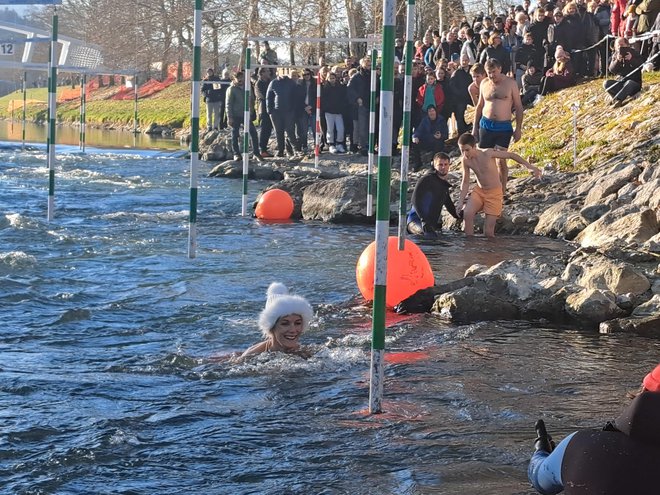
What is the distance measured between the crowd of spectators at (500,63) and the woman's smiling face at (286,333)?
12424 mm

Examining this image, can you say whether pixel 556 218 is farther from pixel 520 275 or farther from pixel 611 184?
pixel 520 275

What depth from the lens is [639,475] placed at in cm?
392

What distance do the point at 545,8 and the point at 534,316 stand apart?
14760 mm

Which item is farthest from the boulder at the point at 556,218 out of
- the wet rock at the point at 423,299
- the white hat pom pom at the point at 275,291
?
the white hat pom pom at the point at 275,291

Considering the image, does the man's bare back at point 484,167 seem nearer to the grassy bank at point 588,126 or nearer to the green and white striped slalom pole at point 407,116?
the grassy bank at point 588,126

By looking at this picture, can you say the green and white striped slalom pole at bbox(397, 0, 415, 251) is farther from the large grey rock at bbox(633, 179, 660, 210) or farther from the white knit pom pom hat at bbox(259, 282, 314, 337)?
the large grey rock at bbox(633, 179, 660, 210)

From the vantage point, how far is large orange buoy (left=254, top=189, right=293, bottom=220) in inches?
681

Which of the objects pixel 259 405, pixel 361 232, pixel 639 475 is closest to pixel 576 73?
pixel 361 232

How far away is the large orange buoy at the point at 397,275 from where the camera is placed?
9.99 meters

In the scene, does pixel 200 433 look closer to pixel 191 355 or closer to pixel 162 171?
pixel 191 355

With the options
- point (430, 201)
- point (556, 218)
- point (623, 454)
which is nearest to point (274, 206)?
point (430, 201)

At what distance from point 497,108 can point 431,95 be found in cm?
676

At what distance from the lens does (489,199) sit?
48.6 feet

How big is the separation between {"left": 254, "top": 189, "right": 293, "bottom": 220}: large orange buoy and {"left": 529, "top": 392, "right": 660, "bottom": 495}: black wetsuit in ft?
43.6
